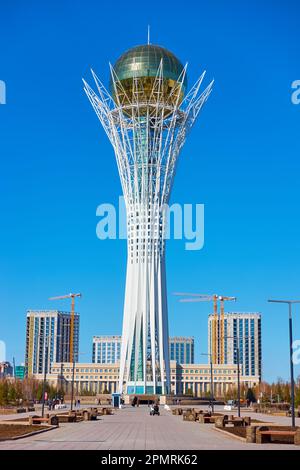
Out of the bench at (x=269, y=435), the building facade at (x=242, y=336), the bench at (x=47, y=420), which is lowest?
the bench at (x=47, y=420)

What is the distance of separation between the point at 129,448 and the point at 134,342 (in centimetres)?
8177

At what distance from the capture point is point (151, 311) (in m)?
105

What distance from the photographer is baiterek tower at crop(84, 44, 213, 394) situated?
102 m

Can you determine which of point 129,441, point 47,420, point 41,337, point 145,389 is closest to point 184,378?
point 41,337

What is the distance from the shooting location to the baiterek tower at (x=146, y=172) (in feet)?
336

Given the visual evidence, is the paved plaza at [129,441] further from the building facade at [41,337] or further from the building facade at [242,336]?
the building facade at [41,337]

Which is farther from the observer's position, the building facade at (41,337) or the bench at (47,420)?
the building facade at (41,337)

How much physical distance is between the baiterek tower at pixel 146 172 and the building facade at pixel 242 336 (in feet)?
275

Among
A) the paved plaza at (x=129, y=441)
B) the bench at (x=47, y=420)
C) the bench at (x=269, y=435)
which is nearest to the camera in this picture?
the paved plaza at (x=129, y=441)

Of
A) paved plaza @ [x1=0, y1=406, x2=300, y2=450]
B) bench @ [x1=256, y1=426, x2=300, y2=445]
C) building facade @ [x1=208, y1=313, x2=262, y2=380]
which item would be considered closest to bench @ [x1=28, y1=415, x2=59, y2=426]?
paved plaza @ [x1=0, y1=406, x2=300, y2=450]

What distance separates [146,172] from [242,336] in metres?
98.2

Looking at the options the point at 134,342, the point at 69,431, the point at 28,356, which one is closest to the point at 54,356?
the point at 28,356

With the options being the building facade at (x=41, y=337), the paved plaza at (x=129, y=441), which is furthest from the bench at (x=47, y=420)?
the building facade at (x=41, y=337)
